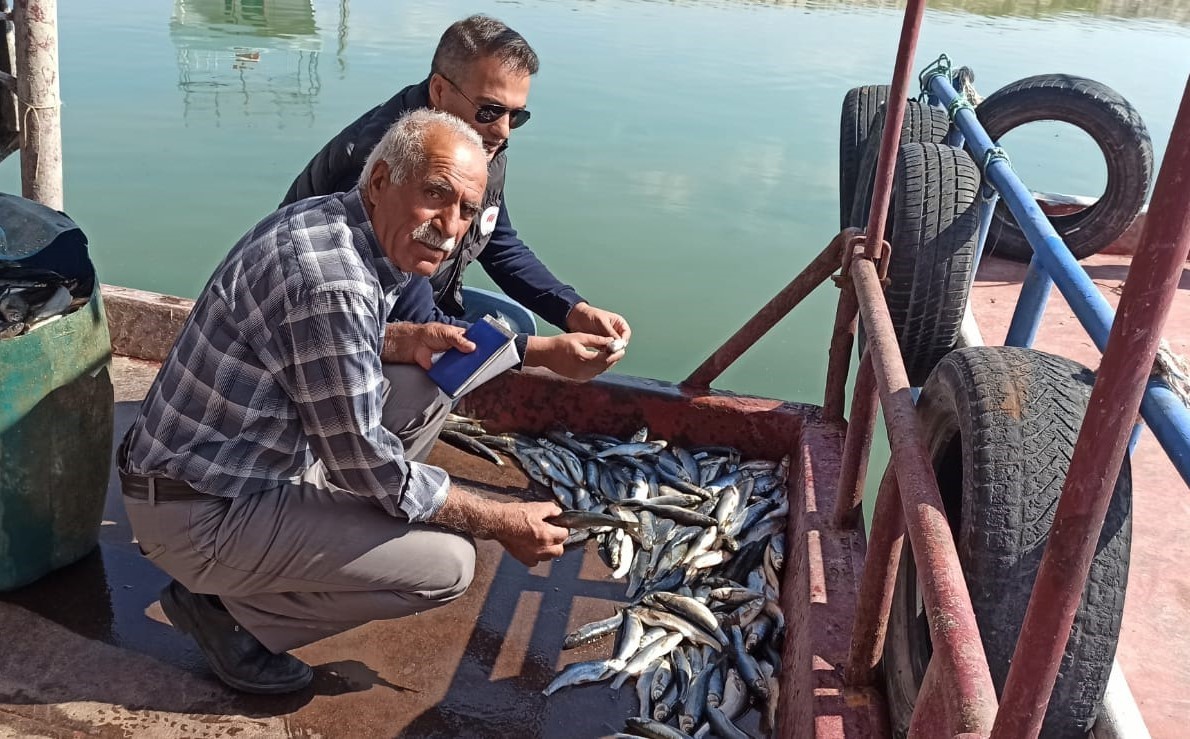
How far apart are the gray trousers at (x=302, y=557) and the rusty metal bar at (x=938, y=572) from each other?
4.30ft

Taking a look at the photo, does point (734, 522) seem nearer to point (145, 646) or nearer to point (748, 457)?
point (748, 457)

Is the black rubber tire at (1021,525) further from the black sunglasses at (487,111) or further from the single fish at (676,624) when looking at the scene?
the black sunglasses at (487,111)

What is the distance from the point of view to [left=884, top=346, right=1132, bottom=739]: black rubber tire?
2393 mm

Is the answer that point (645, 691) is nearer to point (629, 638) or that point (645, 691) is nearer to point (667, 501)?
point (629, 638)

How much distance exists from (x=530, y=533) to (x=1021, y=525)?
1.30 metres

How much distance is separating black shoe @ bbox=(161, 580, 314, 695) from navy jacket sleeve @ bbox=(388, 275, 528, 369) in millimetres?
1131

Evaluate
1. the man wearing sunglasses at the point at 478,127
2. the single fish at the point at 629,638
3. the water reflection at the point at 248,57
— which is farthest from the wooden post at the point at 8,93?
the water reflection at the point at 248,57

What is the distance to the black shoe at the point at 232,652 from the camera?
114 inches

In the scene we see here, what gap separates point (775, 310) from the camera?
4445 millimetres

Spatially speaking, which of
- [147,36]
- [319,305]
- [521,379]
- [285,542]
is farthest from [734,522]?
[147,36]

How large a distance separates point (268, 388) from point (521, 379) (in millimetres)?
2079

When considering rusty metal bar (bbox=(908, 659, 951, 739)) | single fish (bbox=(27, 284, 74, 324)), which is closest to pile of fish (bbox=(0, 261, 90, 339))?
single fish (bbox=(27, 284, 74, 324))

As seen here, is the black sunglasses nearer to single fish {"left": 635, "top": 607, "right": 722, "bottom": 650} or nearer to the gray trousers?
the gray trousers

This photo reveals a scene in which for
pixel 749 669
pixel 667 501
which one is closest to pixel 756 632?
pixel 749 669
